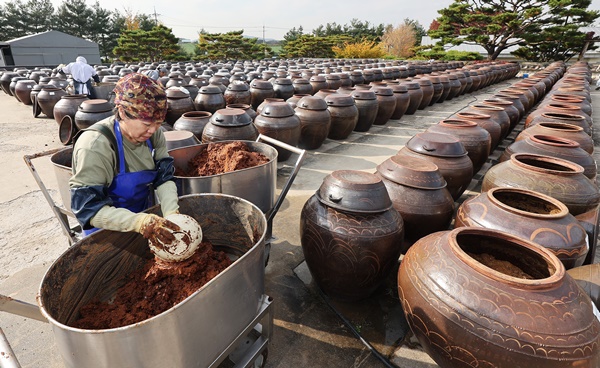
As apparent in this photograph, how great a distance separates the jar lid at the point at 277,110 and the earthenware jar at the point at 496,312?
14.3 feet

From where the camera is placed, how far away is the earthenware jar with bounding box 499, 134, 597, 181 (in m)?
3.67

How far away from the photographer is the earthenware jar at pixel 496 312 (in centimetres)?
157

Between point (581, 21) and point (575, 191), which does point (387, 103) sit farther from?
point (581, 21)

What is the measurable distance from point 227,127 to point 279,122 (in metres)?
1.40

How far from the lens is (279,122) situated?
230 inches

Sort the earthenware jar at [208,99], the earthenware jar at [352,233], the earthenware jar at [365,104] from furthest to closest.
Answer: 1. the earthenware jar at [365,104]
2. the earthenware jar at [208,99]
3. the earthenware jar at [352,233]

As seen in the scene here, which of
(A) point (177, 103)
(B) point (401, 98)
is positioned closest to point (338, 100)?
(B) point (401, 98)

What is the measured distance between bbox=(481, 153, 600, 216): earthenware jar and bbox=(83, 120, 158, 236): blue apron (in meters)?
3.36

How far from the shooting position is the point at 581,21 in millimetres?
25812

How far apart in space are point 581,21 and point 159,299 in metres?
36.7

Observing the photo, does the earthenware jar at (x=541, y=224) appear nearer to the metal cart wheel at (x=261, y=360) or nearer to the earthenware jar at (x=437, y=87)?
the metal cart wheel at (x=261, y=360)

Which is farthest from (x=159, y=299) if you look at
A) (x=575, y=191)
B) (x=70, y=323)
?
(x=575, y=191)

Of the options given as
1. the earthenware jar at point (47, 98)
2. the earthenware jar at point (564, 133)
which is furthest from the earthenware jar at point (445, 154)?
the earthenware jar at point (47, 98)

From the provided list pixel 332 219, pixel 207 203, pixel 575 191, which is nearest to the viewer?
pixel 207 203
